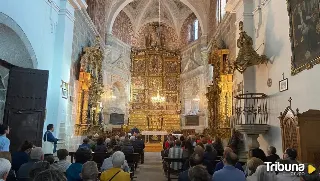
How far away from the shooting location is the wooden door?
744 cm

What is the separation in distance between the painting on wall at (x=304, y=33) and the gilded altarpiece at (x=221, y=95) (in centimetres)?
416

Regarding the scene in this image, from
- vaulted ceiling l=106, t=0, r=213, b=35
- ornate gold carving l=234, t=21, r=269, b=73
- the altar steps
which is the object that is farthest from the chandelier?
ornate gold carving l=234, t=21, r=269, b=73

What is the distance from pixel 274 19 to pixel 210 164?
4.64m

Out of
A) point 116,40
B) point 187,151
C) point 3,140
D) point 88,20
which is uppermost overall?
point 116,40

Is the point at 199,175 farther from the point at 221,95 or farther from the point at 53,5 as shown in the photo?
the point at 221,95

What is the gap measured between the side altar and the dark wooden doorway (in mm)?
12221

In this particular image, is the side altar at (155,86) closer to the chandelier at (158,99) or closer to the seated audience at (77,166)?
the chandelier at (158,99)

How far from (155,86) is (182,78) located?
6.97ft

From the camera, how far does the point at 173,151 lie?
696 cm

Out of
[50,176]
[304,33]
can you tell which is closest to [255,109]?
[304,33]

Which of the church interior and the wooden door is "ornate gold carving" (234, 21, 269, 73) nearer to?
the church interior

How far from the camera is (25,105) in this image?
774 cm

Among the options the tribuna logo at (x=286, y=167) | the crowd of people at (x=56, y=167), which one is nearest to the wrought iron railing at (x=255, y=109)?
the tribuna logo at (x=286, y=167)

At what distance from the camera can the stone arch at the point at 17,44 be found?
713cm
